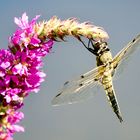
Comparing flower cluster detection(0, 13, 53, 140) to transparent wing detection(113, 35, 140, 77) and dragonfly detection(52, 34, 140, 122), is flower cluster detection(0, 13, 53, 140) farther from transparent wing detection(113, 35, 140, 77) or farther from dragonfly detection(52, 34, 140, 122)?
transparent wing detection(113, 35, 140, 77)

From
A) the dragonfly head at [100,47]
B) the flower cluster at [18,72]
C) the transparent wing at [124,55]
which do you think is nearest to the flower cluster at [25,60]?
the flower cluster at [18,72]

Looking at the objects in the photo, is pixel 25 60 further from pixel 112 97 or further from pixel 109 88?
pixel 112 97

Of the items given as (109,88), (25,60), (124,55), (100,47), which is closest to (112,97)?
(109,88)

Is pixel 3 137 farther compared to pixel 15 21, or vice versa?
A: pixel 15 21

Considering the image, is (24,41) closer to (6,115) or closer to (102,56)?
(6,115)

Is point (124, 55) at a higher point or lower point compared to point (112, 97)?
higher

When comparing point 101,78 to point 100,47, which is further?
point 101,78

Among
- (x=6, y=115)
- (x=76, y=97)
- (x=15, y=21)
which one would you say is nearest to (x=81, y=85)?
(x=76, y=97)
